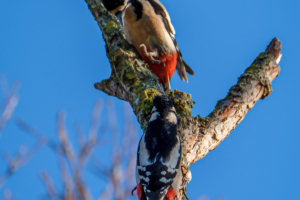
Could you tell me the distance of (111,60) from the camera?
3826mm

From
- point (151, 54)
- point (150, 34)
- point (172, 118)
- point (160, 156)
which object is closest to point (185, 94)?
point (172, 118)

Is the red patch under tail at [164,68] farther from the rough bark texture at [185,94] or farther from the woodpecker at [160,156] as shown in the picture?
the woodpecker at [160,156]

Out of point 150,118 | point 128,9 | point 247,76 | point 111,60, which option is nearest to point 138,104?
point 150,118

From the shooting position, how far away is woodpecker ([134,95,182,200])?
307 centimetres

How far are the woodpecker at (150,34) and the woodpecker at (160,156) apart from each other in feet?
3.73

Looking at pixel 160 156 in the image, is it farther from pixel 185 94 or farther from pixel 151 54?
pixel 151 54

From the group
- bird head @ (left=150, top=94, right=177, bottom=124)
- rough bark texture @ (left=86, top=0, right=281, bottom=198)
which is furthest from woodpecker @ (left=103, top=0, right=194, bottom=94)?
bird head @ (left=150, top=94, right=177, bottom=124)

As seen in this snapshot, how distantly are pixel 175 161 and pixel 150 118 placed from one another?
1.49ft

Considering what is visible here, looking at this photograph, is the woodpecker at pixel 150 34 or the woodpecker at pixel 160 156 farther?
the woodpecker at pixel 150 34

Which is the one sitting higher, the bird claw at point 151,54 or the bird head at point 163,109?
the bird claw at point 151,54

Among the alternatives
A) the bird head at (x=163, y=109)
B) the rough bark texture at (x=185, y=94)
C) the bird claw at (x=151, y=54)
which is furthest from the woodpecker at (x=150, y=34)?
the bird head at (x=163, y=109)

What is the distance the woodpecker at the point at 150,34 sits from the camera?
4.45m

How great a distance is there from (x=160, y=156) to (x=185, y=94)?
0.57 metres

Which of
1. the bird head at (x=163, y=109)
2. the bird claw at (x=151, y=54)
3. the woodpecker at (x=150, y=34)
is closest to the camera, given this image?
the bird head at (x=163, y=109)
